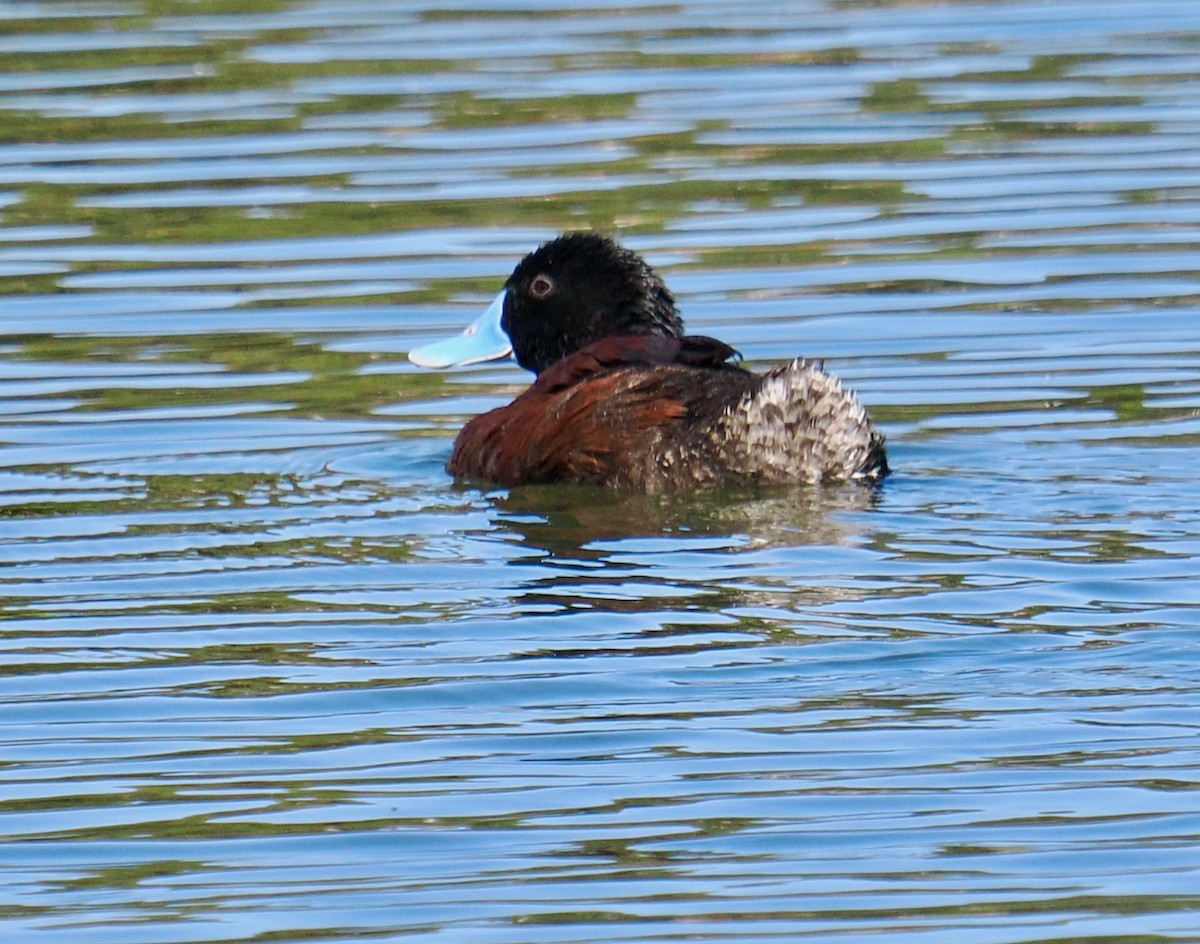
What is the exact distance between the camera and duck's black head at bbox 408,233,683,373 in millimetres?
9141

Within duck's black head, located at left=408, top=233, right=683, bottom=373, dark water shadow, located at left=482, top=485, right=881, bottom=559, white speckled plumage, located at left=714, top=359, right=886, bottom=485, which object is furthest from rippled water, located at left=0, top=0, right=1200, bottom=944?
duck's black head, located at left=408, top=233, right=683, bottom=373

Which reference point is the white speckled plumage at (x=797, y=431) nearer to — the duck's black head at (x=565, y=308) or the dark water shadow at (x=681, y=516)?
the dark water shadow at (x=681, y=516)

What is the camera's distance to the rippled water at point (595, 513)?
4.72m

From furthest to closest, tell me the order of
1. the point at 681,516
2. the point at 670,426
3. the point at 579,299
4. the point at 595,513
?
the point at 579,299 → the point at 670,426 → the point at 595,513 → the point at 681,516

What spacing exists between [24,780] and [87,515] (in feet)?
8.63

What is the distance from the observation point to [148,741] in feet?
18.4

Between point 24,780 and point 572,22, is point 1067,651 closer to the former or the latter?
point 24,780

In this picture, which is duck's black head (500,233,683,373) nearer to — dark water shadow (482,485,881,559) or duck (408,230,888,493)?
duck (408,230,888,493)

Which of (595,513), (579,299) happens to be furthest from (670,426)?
(579,299)

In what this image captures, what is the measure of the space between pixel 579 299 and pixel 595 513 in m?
1.53

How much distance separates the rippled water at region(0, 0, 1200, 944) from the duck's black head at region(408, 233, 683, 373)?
37cm

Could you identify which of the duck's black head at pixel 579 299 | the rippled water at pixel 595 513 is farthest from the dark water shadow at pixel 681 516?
the duck's black head at pixel 579 299

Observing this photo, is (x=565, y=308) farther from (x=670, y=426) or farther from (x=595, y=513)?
(x=595, y=513)

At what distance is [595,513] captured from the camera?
7957 mm
